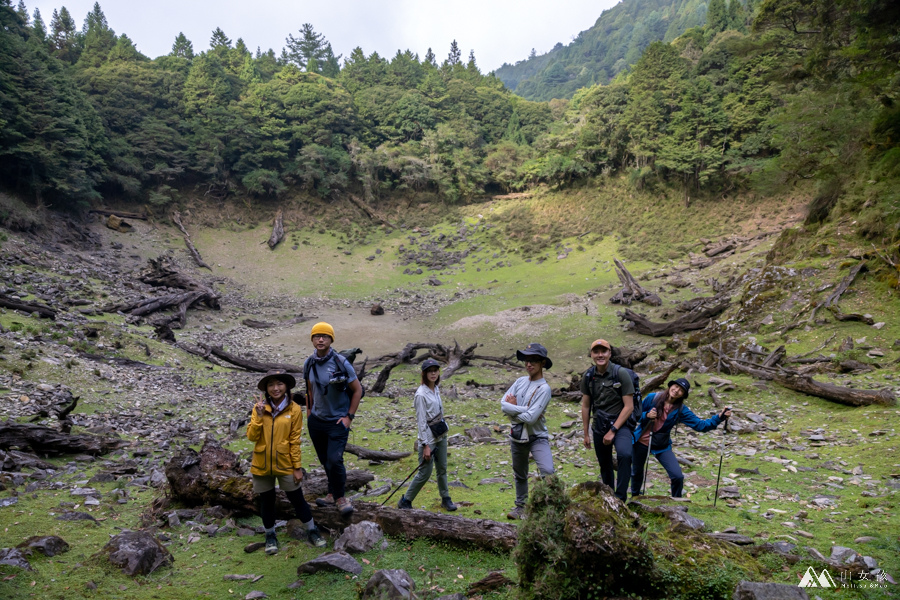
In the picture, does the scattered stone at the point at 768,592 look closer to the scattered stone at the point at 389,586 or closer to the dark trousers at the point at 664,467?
the scattered stone at the point at 389,586

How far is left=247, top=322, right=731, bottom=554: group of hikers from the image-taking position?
440 centimetres

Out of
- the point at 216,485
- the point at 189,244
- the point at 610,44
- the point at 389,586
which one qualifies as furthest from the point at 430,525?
the point at 610,44

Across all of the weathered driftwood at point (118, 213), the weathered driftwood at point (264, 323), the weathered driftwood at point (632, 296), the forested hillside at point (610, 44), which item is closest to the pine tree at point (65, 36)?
the weathered driftwood at point (118, 213)

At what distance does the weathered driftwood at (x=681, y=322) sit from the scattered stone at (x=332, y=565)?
15072 millimetres

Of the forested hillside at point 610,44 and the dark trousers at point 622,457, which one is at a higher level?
the forested hillside at point 610,44

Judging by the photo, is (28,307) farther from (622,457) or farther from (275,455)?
(622,457)

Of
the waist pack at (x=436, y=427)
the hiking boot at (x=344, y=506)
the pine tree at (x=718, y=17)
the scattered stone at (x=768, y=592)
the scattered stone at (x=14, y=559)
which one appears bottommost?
the hiking boot at (x=344, y=506)

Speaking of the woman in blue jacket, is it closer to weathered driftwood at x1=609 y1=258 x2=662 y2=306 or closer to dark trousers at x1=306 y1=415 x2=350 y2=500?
dark trousers at x1=306 y1=415 x2=350 y2=500

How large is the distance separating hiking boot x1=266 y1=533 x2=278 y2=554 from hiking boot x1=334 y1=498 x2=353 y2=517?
609 mm

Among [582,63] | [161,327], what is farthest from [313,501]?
[582,63]

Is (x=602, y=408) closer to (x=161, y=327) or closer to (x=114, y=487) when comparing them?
(x=114, y=487)

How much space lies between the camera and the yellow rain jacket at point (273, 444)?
4320 mm

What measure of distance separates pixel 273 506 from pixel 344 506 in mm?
637

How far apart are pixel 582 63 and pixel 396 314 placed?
125905 millimetres
